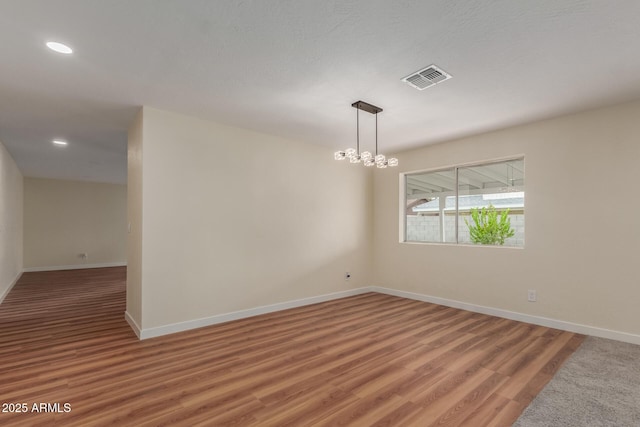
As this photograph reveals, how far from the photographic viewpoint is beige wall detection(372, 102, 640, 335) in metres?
3.25

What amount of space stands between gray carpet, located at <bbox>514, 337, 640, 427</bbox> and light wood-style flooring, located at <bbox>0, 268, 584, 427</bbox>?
10 cm

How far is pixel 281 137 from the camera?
457cm

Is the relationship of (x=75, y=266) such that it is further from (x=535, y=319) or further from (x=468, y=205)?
(x=535, y=319)

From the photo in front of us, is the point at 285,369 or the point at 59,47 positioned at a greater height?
the point at 59,47

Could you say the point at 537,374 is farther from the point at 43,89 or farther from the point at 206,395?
the point at 43,89

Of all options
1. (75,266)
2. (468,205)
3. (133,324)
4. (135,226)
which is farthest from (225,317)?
(75,266)

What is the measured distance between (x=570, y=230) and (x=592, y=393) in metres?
1.97

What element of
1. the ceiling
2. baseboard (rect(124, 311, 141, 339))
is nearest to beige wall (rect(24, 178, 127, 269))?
the ceiling

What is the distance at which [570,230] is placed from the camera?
360cm

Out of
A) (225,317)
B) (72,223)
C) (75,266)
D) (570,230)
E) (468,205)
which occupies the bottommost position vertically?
(75,266)

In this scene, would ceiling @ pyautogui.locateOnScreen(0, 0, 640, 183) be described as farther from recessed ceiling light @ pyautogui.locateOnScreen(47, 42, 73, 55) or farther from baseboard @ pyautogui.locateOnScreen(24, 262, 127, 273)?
baseboard @ pyautogui.locateOnScreen(24, 262, 127, 273)

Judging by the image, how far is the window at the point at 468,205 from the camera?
13.9 feet

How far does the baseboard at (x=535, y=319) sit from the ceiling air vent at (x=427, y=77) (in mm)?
3113

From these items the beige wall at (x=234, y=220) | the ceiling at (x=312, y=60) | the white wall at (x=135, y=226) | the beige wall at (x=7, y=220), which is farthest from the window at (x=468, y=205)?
the beige wall at (x=7, y=220)
